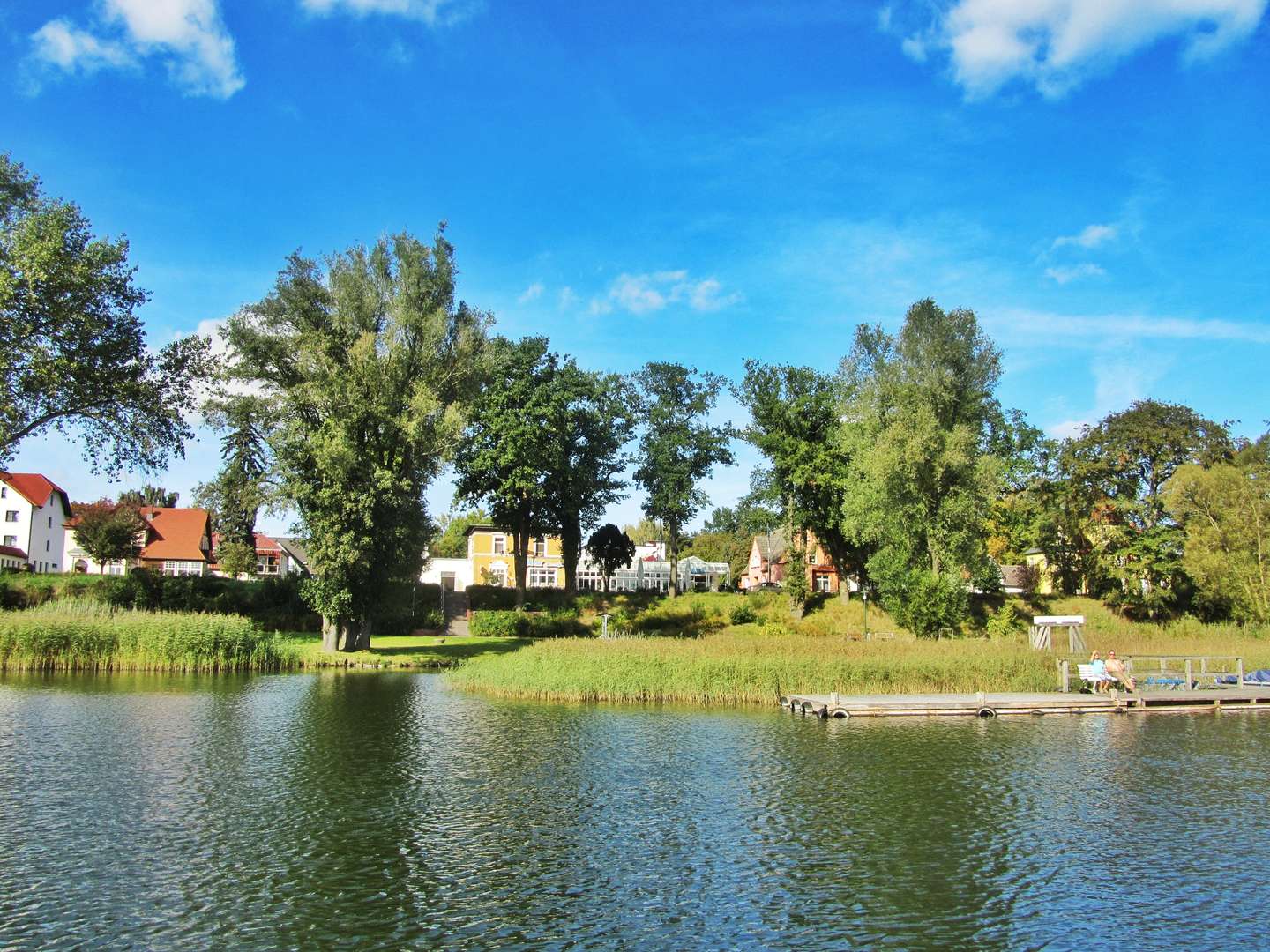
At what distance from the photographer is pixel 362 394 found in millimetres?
43375

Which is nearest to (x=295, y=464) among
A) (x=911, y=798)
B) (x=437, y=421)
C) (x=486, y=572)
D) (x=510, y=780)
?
(x=437, y=421)

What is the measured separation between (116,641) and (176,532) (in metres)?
62.3

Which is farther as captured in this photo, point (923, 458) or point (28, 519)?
point (28, 519)

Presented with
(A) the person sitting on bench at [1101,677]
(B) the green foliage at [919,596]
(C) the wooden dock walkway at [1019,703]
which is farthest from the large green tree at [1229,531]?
(A) the person sitting on bench at [1101,677]

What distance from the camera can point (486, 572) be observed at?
3553 inches

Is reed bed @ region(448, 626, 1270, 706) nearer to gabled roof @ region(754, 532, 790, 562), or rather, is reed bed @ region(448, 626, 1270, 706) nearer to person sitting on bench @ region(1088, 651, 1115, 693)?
person sitting on bench @ region(1088, 651, 1115, 693)

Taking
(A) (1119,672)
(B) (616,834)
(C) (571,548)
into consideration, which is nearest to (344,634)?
(C) (571,548)

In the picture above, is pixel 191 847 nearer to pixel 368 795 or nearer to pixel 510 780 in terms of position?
pixel 368 795

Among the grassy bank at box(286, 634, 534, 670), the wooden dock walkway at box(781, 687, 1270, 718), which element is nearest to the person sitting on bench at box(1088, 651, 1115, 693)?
the wooden dock walkway at box(781, 687, 1270, 718)

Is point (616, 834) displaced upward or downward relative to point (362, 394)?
downward

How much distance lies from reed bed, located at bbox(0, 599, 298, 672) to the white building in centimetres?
5300

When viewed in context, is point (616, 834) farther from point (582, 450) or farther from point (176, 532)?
point (176, 532)

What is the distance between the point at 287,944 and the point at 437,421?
1355 inches

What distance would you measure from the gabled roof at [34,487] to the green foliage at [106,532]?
16515mm
